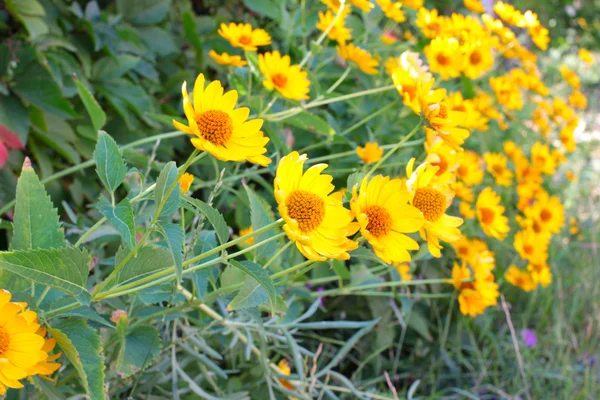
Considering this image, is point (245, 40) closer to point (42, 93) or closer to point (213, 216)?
point (42, 93)

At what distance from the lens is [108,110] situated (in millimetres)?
1856

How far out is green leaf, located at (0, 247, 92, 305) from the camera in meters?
0.72

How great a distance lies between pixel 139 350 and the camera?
100cm

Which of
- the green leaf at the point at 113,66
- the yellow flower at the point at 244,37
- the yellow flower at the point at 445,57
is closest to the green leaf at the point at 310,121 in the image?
the yellow flower at the point at 244,37

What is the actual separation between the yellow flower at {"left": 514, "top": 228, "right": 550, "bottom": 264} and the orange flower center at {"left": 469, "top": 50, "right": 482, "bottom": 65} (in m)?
0.58

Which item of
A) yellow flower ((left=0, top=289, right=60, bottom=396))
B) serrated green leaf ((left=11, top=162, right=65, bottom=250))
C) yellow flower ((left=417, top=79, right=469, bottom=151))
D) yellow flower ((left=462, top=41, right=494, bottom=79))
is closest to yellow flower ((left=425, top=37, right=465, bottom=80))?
yellow flower ((left=462, top=41, right=494, bottom=79))

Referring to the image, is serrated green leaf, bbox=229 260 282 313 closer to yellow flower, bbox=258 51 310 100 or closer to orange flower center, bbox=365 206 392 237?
orange flower center, bbox=365 206 392 237

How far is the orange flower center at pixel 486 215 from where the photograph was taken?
173 centimetres

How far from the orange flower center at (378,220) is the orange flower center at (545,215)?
1.58 meters

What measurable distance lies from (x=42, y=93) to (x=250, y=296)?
0.92 m

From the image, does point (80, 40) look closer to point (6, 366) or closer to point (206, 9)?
point (206, 9)

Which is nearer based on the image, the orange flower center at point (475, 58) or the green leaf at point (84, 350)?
the green leaf at point (84, 350)

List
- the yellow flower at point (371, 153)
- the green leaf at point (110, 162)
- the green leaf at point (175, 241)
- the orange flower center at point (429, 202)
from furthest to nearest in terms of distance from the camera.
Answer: the yellow flower at point (371, 153), the orange flower center at point (429, 202), the green leaf at point (110, 162), the green leaf at point (175, 241)

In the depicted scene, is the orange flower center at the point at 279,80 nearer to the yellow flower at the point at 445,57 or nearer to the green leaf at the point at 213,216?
the yellow flower at the point at 445,57
